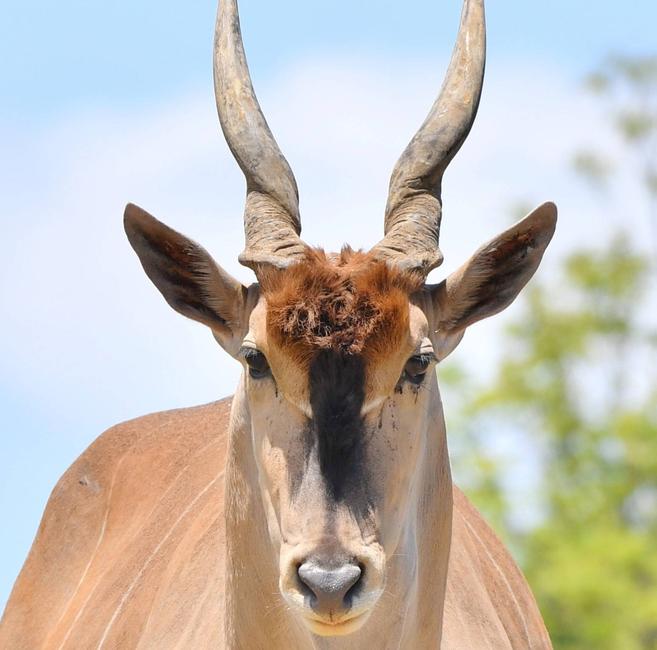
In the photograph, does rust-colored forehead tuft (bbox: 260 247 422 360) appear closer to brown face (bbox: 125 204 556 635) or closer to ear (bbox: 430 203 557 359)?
brown face (bbox: 125 204 556 635)

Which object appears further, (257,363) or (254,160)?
(254,160)

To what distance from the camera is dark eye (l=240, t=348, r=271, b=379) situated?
16.3ft

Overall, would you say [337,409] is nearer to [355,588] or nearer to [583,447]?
[355,588]

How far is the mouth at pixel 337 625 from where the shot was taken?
452 centimetres

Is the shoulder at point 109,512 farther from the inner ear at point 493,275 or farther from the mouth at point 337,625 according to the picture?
the mouth at point 337,625

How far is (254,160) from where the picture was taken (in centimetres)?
548

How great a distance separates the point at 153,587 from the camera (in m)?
A: 6.87

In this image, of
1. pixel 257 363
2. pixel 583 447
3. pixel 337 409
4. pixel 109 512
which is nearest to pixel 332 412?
pixel 337 409

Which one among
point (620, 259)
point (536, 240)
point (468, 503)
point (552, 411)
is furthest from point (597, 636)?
point (536, 240)

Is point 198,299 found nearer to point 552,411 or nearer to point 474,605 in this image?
point 474,605

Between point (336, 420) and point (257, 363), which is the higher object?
point (257, 363)

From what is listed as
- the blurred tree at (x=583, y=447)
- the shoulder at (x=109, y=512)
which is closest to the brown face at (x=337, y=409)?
the shoulder at (x=109, y=512)

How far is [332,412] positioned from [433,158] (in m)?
1.14

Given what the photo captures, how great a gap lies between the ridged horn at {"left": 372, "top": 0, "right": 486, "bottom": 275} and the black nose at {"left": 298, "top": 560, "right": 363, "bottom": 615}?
1085 mm
